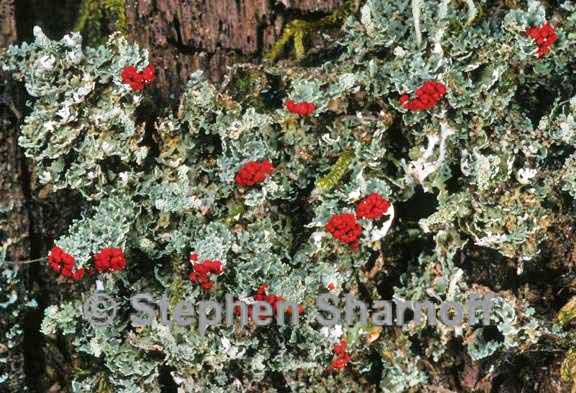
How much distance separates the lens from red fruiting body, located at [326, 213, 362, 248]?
8.95 feet

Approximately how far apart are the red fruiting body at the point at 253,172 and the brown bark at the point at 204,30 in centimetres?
41

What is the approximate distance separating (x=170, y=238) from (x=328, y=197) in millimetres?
469

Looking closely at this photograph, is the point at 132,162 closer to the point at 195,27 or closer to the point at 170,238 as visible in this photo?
the point at 170,238

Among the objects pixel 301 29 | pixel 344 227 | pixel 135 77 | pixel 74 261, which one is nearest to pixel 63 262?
pixel 74 261

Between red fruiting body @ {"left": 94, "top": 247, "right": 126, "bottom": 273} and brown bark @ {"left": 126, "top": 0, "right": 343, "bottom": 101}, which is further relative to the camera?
brown bark @ {"left": 126, "top": 0, "right": 343, "bottom": 101}

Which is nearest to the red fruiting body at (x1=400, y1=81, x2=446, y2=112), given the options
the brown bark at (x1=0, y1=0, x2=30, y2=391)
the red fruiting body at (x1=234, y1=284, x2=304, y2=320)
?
the red fruiting body at (x1=234, y1=284, x2=304, y2=320)

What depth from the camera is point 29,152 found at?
2676mm

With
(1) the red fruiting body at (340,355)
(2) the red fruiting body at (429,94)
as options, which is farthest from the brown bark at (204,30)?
(1) the red fruiting body at (340,355)

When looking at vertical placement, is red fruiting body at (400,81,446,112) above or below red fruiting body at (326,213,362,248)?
above

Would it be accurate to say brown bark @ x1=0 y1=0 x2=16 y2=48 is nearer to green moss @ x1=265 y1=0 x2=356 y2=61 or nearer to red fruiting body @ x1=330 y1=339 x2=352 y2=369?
green moss @ x1=265 y1=0 x2=356 y2=61

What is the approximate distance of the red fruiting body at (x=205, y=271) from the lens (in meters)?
2.67

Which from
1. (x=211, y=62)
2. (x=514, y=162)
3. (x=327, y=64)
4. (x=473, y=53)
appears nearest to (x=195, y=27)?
(x=211, y=62)

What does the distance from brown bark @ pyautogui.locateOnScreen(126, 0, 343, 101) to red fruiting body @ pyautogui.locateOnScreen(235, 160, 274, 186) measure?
0.41 meters

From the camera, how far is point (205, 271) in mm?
2680
